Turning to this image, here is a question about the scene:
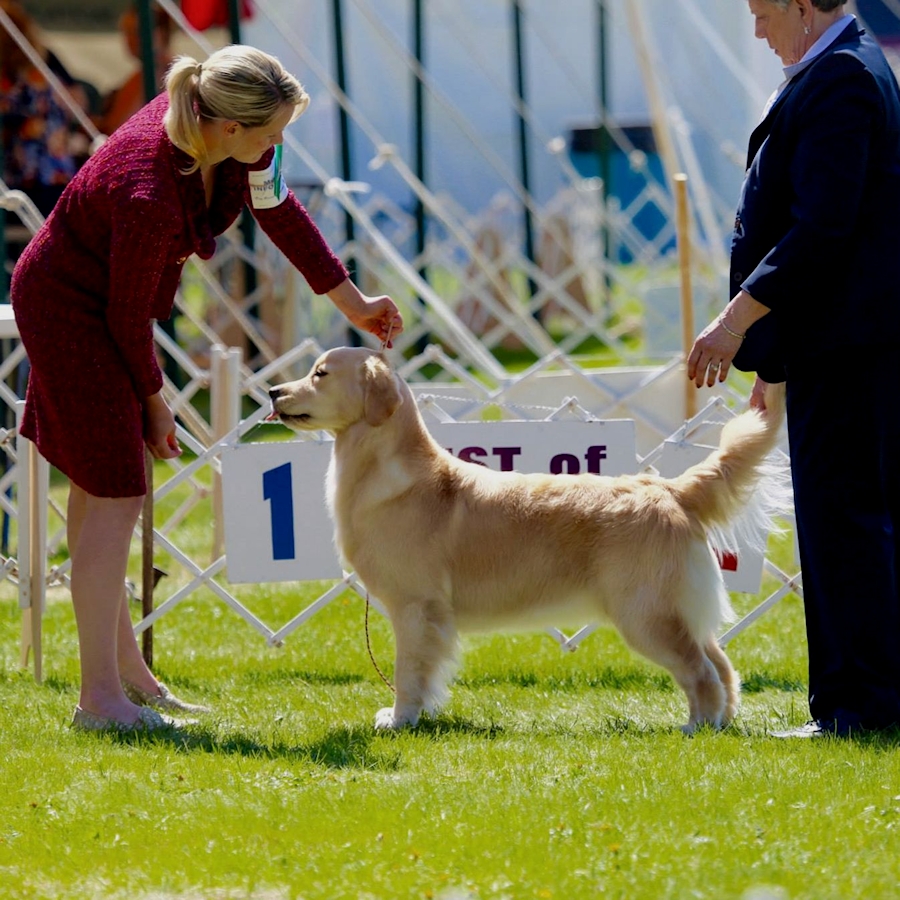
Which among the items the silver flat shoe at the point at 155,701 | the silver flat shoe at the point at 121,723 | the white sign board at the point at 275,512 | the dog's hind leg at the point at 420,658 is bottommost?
the silver flat shoe at the point at 155,701

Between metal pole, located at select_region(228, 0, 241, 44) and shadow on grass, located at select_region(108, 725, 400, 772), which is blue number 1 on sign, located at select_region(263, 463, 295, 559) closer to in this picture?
shadow on grass, located at select_region(108, 725, 400, 772)

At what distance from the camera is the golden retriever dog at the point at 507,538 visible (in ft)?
13.2

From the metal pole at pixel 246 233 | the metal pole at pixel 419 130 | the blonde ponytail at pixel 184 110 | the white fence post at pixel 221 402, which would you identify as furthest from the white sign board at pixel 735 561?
the metal pole at pixel 419 130

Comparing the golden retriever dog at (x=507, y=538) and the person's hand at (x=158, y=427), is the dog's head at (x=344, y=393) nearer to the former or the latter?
the golden retriever dog at (x=507, y=538)

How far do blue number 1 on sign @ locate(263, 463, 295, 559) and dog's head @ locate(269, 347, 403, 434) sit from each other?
0.86 m

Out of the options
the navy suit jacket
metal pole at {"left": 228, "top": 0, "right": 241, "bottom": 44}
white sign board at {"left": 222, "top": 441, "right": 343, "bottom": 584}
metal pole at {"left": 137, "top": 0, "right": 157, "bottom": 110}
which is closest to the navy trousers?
the navy suit jacket

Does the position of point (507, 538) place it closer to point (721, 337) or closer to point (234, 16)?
point (721, 337)

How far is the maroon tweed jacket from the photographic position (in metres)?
3.73

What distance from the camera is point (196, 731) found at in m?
4.14

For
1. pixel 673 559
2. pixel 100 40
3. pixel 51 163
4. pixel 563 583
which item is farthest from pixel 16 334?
pixel 100 40

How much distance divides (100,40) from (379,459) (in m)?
8.73

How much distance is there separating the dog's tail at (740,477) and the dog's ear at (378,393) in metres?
0.86

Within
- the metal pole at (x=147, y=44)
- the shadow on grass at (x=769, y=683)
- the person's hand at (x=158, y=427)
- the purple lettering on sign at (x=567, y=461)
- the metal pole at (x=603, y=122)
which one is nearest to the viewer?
the person's hand at (x=158, y=427)

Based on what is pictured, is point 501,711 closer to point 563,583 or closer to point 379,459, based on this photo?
point 563,583
